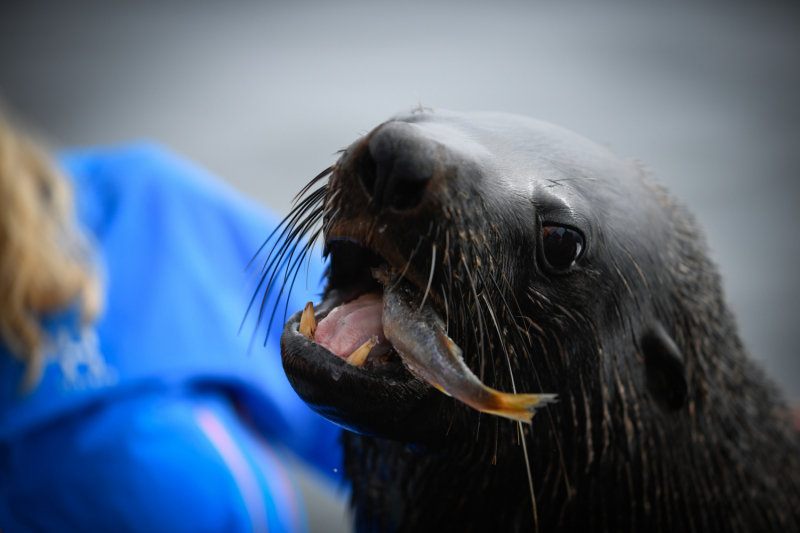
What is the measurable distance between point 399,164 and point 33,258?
70.3 inches

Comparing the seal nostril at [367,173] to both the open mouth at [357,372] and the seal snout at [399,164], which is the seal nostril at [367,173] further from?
the open mouth at [357,372]

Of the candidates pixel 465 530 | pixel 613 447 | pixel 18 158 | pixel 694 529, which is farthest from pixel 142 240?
pixel 694 529

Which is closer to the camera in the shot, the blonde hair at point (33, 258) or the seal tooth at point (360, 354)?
the seal tooth at point (360, 354)

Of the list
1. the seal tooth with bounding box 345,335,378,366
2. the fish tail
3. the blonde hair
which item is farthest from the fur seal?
the blonde hair

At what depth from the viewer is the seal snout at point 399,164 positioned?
768 mm

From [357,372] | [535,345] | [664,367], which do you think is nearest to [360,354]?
[357,372]

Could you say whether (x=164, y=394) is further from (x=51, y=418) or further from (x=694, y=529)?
(x=694, y=529)

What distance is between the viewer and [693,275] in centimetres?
126

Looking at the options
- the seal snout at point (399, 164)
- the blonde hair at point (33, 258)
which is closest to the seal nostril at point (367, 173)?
the seal snout at point (399, 164)

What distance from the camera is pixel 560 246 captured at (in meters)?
0.94

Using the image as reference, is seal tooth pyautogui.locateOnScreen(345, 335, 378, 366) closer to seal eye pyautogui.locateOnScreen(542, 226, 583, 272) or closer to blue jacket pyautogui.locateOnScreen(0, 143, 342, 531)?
seal eye pyautogui.locateOnScreen(542, 226, 583, 272)

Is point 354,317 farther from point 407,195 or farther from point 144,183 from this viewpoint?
point 144,183

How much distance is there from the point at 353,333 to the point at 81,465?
4.89ft

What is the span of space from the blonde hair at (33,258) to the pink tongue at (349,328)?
4.92 feet
